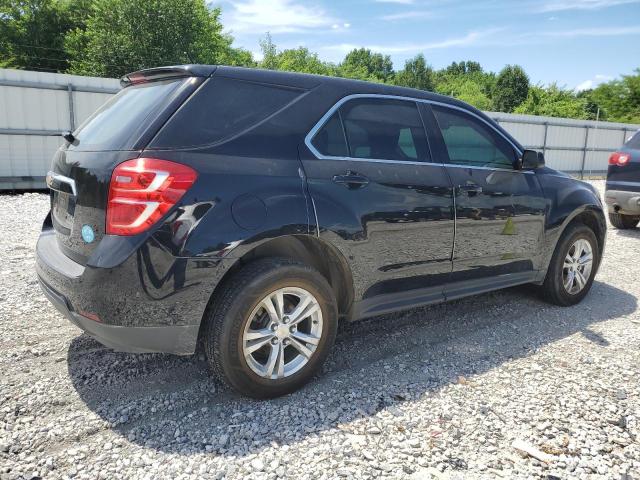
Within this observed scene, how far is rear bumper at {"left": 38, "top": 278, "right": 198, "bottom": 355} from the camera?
2477 millimetres

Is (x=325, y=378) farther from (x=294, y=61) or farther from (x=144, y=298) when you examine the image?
(x=294, y=61)

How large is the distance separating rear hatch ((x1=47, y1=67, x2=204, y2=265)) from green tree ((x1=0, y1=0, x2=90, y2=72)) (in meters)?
37.4

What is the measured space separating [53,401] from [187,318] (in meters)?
0.96

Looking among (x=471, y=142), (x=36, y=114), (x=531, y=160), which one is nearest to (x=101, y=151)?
(x=471, y=142)

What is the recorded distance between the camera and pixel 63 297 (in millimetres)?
2645

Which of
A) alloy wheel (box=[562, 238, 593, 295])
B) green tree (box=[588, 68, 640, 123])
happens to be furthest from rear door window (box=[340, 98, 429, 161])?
green tree (box=[588, 68, 640, 123])

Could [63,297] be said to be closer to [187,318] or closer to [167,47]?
[187,318]

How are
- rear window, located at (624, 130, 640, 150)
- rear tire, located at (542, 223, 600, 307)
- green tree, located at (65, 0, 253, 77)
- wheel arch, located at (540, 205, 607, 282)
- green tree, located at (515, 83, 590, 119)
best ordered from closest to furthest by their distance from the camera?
wheel arch, located at (540, 205, 607, 282) < rear tire, located at (542, 223, 600, 307) < rear window, located at (624, 130, 640, 150) < green tree, located at (65, 0, 253, 77) < green tree, located at (515, 83, 590, 119)

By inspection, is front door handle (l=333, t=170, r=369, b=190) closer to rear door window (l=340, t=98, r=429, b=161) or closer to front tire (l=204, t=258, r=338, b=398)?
rear door window (l=340, t=98, r=429, b=161)

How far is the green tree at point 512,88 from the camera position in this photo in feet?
197

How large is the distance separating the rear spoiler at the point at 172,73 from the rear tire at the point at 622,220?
27.2 feet

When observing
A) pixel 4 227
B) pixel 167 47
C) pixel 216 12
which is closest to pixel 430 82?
pixel 216 12

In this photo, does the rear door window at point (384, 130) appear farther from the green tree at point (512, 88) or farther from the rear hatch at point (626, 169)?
the green tree at point (512, 88)

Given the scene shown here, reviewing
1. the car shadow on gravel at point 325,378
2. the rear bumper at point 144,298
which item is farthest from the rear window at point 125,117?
the car shadow on gravel at point 325,378
